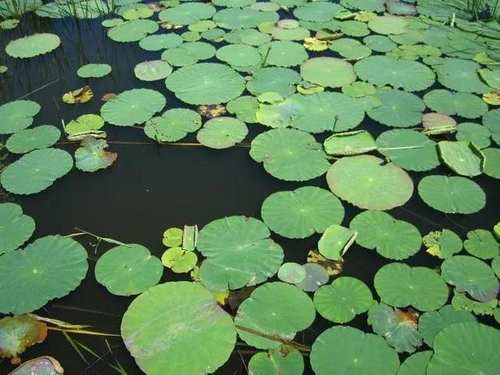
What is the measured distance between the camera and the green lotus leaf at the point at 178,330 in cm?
228

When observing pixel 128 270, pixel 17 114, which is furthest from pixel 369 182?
pixel 17 114

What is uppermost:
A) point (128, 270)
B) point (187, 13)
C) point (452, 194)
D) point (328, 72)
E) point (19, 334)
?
point (187, 13)

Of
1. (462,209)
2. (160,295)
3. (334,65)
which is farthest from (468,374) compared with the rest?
(334,65)

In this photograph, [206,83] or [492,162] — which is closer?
[492,162]

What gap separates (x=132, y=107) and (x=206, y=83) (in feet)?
2.17

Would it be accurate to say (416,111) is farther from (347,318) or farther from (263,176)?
(347,318)

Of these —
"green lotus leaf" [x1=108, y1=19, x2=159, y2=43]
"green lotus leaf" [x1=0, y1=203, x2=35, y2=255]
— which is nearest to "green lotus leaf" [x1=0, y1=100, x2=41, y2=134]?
"green lotus leaf" [x1=0, y1=203, x2=35, y2=255]

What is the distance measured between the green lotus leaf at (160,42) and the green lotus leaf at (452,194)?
2720 millimetres

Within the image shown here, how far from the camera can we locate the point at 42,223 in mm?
3053

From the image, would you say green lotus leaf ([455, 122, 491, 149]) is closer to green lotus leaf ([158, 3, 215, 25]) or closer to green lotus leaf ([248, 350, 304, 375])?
green lotus leaf ([248, 350, 304, 375])

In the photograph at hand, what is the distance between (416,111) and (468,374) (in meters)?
2.17

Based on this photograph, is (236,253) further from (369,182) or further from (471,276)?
(471,276)

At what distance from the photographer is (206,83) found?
4.02m

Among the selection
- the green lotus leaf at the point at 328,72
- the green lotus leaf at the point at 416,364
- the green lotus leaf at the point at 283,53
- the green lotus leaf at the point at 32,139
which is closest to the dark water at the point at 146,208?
the green lotus leaf at the point at 32,139
